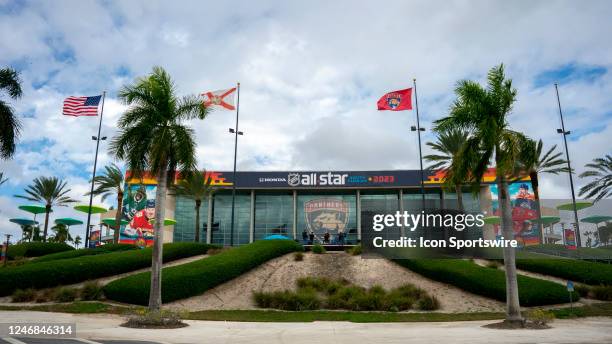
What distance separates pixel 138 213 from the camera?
56719 mm

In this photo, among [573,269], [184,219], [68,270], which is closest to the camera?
[68,270]

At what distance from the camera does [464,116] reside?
2012 centimetres

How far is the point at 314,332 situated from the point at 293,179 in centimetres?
→ 3607

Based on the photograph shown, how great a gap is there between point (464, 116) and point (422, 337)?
10.1 m

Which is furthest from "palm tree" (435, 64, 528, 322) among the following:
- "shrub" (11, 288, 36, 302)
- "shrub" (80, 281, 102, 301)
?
"shrub" (11, 288, 36, 302)

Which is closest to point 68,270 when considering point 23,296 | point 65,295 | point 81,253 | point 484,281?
point 65,295

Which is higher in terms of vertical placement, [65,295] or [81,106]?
[81,106]

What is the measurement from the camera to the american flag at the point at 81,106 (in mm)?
36625

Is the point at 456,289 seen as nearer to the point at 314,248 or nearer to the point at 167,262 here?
the point at 314,248

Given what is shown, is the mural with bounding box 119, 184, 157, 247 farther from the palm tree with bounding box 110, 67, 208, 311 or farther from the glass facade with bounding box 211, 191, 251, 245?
the palm tree with bounding box 110, 67, 208, 311

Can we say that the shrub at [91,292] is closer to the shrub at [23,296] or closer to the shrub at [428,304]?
the shrub at [23,296]

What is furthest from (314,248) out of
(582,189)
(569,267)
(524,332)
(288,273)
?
(582,189)

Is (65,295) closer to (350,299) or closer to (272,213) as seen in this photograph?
(350,299)

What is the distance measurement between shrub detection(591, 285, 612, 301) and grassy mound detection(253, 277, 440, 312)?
880 cm
